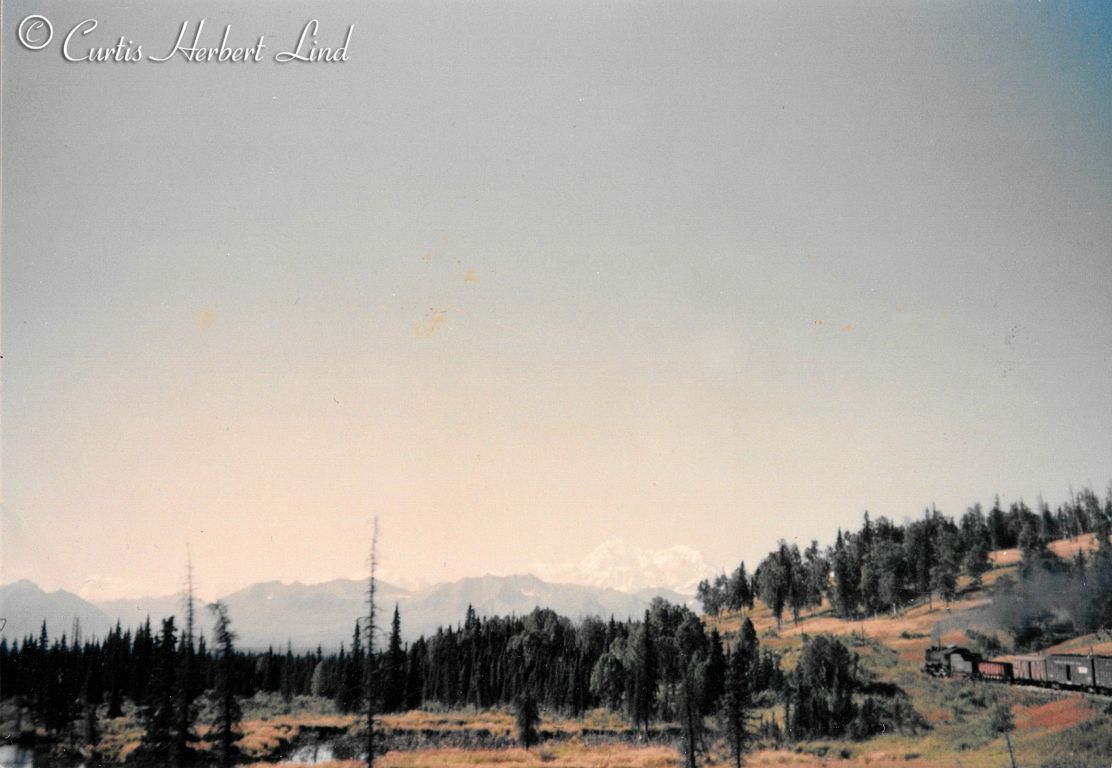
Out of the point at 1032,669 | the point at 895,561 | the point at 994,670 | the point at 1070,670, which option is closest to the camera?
the point at 1070,670

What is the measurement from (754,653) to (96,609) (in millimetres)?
74019

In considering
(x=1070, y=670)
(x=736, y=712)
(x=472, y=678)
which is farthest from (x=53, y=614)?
(x=1070, y=670)

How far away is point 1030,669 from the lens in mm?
67625

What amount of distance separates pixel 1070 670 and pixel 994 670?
11821 mm

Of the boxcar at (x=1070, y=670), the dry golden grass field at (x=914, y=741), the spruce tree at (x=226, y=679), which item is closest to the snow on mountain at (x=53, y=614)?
the spruce tree at (x=226, y=679)

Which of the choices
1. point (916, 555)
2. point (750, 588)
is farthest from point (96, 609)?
point (916, 555)

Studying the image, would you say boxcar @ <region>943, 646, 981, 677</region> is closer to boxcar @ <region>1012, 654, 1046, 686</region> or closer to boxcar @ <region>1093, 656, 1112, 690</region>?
boxcar @ <region>1012, 654, 1046, 686</region>

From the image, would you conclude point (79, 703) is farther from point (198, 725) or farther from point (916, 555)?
point (916, 555)

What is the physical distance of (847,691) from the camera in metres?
75.5

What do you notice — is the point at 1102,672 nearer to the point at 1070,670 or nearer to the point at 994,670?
the point at 1070,670

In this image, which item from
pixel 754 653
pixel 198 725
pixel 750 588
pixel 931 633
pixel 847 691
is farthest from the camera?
pixel 750 588

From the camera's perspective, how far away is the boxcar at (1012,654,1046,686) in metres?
65.9

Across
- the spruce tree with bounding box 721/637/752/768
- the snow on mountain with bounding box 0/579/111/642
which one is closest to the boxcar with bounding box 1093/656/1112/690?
the spruce tree with bounding box 721/637/752/768

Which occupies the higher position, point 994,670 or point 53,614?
point 53,614
